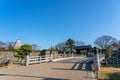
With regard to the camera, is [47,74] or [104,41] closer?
[47,74]

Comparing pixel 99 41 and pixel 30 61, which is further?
pixel 99 41

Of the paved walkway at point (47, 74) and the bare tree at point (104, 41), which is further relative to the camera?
→ the bare tree at point (104, 41)

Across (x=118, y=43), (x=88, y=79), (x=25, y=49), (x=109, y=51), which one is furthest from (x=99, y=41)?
(x=88, y=79)

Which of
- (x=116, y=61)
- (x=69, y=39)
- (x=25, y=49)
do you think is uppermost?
(x=69, y=39)

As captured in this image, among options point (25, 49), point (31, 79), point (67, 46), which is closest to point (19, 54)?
point (25, 49)

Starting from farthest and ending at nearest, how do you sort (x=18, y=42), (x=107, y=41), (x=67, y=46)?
(x=107, y=41)
(x=67, y=46)
(x=18, y=42)

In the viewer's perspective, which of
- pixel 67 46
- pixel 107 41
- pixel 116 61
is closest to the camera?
pixel 116 61

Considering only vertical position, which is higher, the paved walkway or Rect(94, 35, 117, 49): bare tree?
Rect(94, 35, 117, 49): bare tree

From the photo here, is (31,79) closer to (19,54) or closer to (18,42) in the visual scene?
(19,54)

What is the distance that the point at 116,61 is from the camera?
2980cm

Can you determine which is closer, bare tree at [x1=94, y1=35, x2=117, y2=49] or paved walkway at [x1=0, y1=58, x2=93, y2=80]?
paved walkway at [x1=0, y1=58, x2=93, y2=80]

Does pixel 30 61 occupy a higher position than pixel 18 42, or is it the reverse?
pixel 18 42

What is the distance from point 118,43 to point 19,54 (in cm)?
5019

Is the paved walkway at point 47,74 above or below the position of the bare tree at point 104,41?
below
